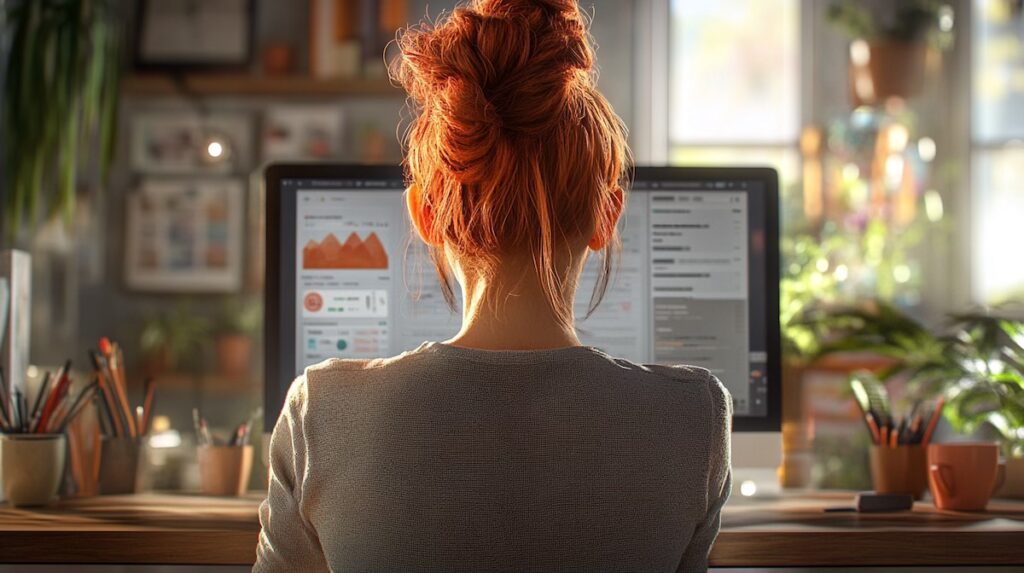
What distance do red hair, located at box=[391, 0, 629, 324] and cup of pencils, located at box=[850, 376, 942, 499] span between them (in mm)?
593

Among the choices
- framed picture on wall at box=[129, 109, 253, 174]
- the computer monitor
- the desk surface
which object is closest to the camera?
the desk surface

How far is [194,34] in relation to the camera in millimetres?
3637

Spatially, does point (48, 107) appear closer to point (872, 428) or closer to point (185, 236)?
point (872, 428)

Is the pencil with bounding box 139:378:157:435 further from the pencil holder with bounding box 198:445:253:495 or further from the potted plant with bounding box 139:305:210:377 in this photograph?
the potted plant with bounding box 139:305:210:377

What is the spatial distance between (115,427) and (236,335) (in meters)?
2.40

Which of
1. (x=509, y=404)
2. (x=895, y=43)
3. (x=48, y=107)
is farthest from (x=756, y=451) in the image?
(x=895, y=43)

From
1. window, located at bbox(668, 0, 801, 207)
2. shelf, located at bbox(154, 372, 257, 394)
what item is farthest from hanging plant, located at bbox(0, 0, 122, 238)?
window, located at bbox(668, 0, 801, 207)

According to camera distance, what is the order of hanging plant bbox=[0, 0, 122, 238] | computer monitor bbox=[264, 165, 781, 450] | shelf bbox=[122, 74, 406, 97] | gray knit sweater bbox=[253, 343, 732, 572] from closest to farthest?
gray knit sweater bbox=[253, 343, 732, 572] < computer monitor bbox=[264, 165, 781, 450] < hanging plant bbox=[0, 0, 122, 238] < shelf bbox=[122, 74, 406, 97]

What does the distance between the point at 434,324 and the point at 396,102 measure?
2.62m

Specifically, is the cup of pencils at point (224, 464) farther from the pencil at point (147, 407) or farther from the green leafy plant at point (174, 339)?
the green leafy plant at point (174, 339)

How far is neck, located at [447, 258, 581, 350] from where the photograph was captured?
0.74 metres

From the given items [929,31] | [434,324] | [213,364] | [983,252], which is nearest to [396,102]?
[213,364]

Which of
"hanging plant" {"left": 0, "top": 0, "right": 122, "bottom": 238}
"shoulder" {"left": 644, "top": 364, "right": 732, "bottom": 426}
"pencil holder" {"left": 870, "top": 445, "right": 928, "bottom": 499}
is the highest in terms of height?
"hanging plant" {"left": 0, "top": 0, "right": 122, "bottom": 238}

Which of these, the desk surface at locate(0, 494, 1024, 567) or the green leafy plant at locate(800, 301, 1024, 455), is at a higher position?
the green leafy plant at locate(800, 301, 1024, 455)
